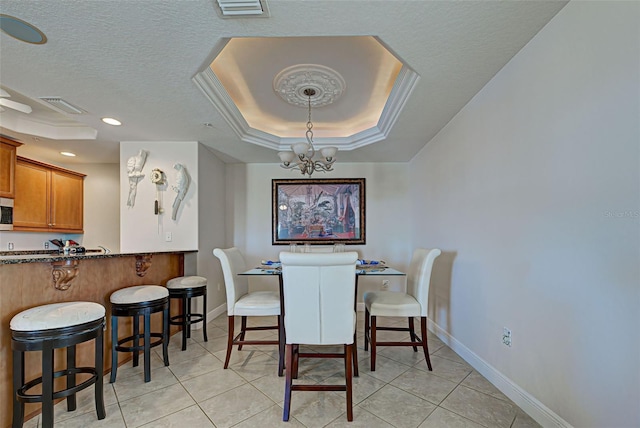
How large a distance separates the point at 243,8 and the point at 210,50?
47 cm

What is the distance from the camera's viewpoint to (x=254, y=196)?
4.47m

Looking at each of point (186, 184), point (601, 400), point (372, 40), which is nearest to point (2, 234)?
point (186, 184)

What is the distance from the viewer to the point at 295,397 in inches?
75.9

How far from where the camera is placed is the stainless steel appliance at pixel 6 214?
3.36m

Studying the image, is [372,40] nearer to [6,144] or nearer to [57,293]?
[57,293]

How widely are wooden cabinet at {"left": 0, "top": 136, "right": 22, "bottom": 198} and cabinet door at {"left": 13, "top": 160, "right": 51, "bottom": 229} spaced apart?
306 mm

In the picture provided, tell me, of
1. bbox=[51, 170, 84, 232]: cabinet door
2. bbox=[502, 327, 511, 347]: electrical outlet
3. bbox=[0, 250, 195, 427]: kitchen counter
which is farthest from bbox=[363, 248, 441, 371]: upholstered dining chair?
bbox=[51, 170, 84, 232]: cabinet door

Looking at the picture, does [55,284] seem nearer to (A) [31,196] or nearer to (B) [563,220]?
(A) [31,196]

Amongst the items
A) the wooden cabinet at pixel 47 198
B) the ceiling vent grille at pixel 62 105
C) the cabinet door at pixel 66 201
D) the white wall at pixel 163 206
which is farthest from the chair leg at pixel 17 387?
the cabinet door at pixel 66 201

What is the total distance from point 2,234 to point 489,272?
5.87 metres

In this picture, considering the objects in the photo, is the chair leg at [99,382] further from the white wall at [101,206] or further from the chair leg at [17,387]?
the white wall at [101,206]

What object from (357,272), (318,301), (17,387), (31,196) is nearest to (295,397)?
(318,301)

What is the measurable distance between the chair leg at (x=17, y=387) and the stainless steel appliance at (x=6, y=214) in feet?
9.99

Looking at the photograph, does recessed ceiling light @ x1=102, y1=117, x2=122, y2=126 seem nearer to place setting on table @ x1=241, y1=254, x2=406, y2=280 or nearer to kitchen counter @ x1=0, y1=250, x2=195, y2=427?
kitchen counter @ x1=0, y1=250, x2=195, y2=427
